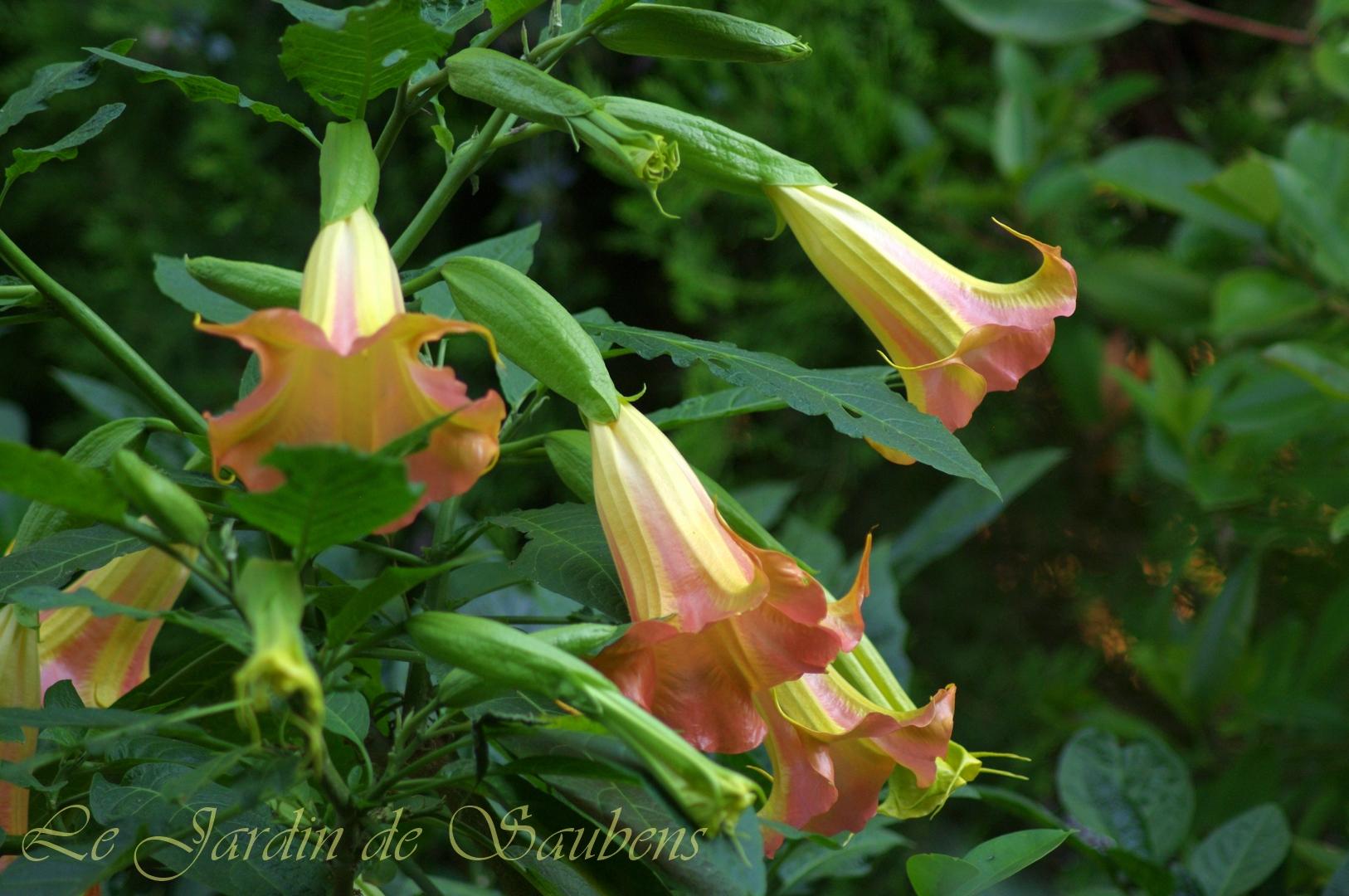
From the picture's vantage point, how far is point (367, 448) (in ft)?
1.55

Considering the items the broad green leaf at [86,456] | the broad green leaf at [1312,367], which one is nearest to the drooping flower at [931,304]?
the broad green leaf at [86,456]

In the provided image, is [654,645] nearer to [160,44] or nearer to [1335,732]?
[1335,732]

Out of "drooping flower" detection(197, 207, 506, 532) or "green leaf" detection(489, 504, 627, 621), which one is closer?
"drooping flower" detection(197, 207, 506, 532)

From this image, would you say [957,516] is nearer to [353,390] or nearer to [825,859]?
[825,859]

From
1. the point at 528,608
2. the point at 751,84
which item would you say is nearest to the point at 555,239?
the point at 751,84

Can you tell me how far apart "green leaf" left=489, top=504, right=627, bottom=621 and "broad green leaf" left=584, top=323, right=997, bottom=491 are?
85 millimetres

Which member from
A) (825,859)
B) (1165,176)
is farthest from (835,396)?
(1165,176)

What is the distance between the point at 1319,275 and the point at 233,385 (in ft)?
4.37

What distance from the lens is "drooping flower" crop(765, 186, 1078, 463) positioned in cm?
58

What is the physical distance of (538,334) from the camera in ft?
1.74

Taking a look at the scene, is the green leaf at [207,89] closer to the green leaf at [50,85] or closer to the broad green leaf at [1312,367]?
the green leaf at [50,85]

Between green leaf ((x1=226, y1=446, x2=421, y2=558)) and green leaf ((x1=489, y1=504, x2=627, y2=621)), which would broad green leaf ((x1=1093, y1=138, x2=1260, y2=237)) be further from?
green leaf ((x1=226, y1=446, x2=421, y2=558))

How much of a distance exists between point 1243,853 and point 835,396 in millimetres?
503

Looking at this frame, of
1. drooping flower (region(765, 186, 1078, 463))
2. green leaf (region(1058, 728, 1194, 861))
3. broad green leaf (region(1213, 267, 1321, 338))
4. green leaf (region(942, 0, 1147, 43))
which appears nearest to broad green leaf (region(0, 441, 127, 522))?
drooping flower (region(765, 186, 1078, 463))
